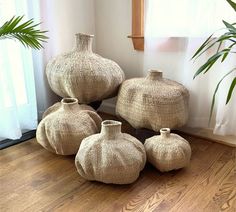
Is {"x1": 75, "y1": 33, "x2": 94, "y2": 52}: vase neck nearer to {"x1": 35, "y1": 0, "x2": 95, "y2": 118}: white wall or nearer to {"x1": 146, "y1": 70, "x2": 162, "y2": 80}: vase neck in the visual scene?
{"x1": 35, "y1": 0, "x2": 95, "y2": 118}: white wall

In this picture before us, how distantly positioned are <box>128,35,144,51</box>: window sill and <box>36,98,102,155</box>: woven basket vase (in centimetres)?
80

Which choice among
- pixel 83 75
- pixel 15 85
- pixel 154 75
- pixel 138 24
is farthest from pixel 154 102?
pixel 15 85

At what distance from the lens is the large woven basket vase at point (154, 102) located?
1956 mm

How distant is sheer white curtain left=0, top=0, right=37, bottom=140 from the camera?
2014 mm

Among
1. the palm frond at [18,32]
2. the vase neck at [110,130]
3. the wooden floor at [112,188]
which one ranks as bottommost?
the wooden floor at [112,188]

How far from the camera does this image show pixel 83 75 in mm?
2039

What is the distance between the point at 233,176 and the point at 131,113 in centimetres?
80

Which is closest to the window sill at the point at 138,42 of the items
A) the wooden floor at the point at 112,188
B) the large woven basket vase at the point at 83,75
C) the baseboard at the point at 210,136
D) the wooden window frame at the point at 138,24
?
the wooden window frame at the point at 138,24

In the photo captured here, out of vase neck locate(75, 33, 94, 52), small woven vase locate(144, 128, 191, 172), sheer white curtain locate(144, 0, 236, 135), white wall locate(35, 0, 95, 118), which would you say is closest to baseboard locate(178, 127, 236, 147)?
sheer white curtain locate(144, 0, 236, 135)

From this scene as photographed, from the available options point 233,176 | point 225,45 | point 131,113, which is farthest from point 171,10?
point 233,176

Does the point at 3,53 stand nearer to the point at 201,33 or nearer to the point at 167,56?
the point at 167,56

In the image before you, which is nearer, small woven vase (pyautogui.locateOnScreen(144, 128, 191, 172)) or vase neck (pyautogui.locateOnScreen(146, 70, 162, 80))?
small woven vase (pyautogui.locateOnScreen(144, 128, 191, 172))

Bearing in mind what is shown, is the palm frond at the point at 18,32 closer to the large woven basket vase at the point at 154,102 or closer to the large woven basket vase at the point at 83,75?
the large woven basket vase at the point at 83,75

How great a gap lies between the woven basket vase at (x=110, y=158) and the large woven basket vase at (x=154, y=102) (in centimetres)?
38
